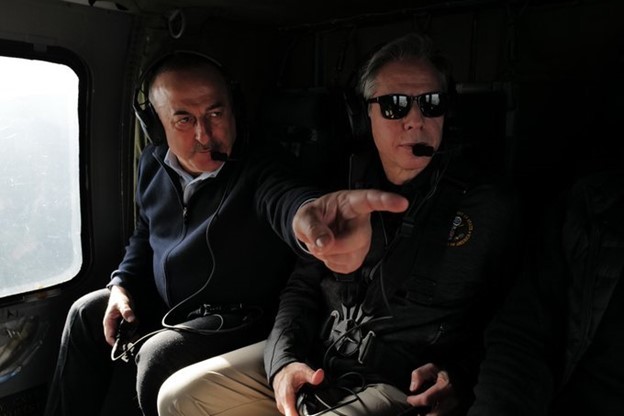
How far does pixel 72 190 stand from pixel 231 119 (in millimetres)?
752

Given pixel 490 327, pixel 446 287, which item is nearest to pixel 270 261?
pixel 446 287

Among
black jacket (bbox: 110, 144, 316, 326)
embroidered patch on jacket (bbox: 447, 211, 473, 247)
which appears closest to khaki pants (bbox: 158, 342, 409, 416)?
black jacket (bbox: 110, 144, 316, 326)

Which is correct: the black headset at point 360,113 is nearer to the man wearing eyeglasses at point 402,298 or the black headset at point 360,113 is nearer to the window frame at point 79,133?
the man wearing eyeglasses at point 402,298

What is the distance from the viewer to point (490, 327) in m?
1.39

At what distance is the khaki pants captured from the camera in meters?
1.47

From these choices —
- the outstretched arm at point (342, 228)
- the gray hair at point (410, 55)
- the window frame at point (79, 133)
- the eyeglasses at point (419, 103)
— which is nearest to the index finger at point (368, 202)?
the outstretched arm at point (342, 228)

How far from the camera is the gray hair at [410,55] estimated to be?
159 cm

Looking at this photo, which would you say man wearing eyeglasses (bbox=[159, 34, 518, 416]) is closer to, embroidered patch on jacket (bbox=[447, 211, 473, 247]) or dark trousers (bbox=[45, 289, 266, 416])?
embroidered patch on jacket (bbox=[447, 211, 473, 247])

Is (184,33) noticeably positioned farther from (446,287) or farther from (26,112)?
(446,287)

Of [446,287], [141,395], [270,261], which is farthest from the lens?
[270,261]

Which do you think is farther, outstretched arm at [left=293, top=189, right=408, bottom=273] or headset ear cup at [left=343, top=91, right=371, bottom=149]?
headset ear cup at [left=343, top=91, right=371, bottom=149]

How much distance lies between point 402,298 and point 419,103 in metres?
0.54

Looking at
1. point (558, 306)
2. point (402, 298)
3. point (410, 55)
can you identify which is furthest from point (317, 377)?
point (410, 55)

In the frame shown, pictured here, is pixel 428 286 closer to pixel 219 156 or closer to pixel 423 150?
pixel 423 150
